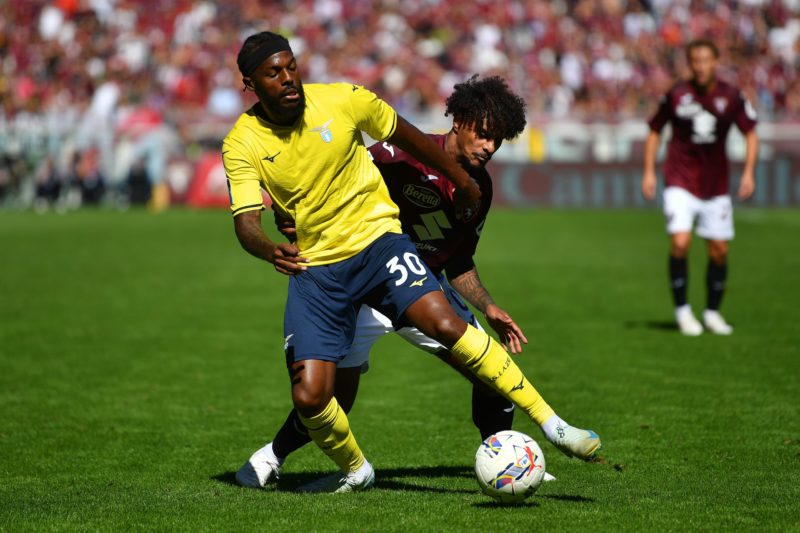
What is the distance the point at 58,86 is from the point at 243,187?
28.4 meters

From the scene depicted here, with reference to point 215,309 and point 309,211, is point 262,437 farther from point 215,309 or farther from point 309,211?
point 215,309

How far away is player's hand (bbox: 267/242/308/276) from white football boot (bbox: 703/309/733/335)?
7.18 metres

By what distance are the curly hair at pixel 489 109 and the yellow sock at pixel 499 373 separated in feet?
3.47

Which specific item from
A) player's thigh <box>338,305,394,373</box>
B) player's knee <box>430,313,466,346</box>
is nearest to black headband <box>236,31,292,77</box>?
player's thigh <box>338,305,394,373</box>

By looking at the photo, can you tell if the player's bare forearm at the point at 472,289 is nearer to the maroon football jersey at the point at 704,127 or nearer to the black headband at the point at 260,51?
the black headband at the point at 260,51

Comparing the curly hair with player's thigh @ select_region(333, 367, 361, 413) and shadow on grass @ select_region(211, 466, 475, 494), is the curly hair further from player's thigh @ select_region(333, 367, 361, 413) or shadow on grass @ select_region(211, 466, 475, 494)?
shadow on grass @ select_region(211, 466, 475, 494)

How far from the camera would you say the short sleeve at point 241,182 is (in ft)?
18.5

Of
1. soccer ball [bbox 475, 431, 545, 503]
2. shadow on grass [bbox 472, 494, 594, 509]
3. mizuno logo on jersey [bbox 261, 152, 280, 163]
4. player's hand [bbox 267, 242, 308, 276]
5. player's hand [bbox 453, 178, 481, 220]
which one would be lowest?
shadow on grass [bbox 472, 494, 594, 509]

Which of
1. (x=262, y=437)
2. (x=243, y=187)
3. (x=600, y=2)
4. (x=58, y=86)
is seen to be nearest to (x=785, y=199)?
(x=600, y=2)

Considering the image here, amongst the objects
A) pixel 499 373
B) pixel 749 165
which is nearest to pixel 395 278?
pixel 499 373

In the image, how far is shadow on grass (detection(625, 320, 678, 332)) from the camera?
12.0 m

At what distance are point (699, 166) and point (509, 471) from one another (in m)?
6.87

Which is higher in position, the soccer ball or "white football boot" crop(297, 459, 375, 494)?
the soccer ball

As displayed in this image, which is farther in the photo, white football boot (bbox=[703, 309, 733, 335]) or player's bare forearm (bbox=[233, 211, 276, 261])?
white football boot (bbox=[703, 309, 733, 335])
